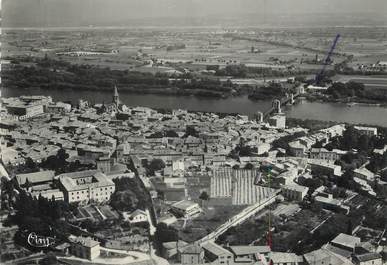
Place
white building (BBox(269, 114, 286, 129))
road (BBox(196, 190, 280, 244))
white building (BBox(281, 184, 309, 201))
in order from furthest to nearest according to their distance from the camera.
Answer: white building (BBox(269, 114, 286, 129)), white building (BBox(281, 184, 309, 201)), road (BBox(196, 190, 280, 244))

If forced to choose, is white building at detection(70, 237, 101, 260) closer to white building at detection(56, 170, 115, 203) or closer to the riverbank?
white building at detection(56, 170, 115, 203)

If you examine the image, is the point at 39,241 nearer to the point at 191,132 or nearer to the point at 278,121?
the point at 191,132

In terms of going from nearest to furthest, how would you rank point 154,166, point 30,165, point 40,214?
1. point 40,214
2. point 154,166
3. point 30,165

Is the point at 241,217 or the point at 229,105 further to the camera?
the point at 229,105

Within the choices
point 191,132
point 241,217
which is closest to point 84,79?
point 191,132

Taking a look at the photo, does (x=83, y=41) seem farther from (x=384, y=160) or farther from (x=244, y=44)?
(x=384, y=160)

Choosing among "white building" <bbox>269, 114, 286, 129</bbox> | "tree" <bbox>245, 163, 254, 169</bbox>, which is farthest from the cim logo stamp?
"white building" <bbox>269, 114, 286, 129</bbox>

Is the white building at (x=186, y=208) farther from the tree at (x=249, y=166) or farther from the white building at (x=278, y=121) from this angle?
the white building at (x=278, y=121)
